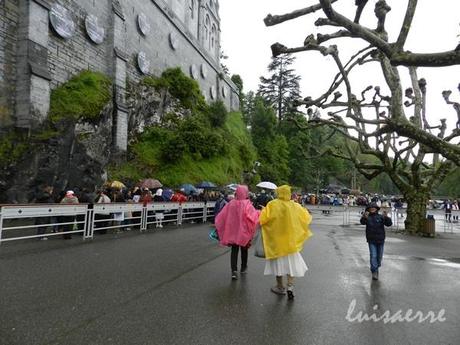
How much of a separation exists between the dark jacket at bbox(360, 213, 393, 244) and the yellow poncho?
217 centimetres

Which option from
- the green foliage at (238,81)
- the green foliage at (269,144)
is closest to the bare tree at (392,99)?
the green foliage at (269,144)

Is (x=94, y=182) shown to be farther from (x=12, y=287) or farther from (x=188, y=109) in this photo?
(x=188, y=109)

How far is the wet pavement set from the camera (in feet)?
14.1

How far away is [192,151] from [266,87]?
46.4m

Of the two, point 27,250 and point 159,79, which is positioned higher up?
point 159,79

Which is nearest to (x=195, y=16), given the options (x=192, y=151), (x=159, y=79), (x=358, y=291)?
(x=159, y=79)

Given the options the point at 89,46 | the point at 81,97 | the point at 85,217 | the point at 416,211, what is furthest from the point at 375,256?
the point at 89,46

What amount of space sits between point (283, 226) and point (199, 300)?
5.78 ft

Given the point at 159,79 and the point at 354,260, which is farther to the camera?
the point at 159,79

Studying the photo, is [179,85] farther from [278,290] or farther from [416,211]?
[278,290]

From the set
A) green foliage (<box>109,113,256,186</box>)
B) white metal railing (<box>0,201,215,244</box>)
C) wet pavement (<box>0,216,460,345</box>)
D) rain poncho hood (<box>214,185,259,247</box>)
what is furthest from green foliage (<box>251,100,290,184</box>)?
rain poncho hood (<box>214,185,259,247</box>)

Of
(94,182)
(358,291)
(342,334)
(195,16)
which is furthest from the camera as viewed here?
(195,16)

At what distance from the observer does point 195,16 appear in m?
45.3

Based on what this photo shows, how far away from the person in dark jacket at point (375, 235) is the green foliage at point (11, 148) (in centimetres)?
1468
